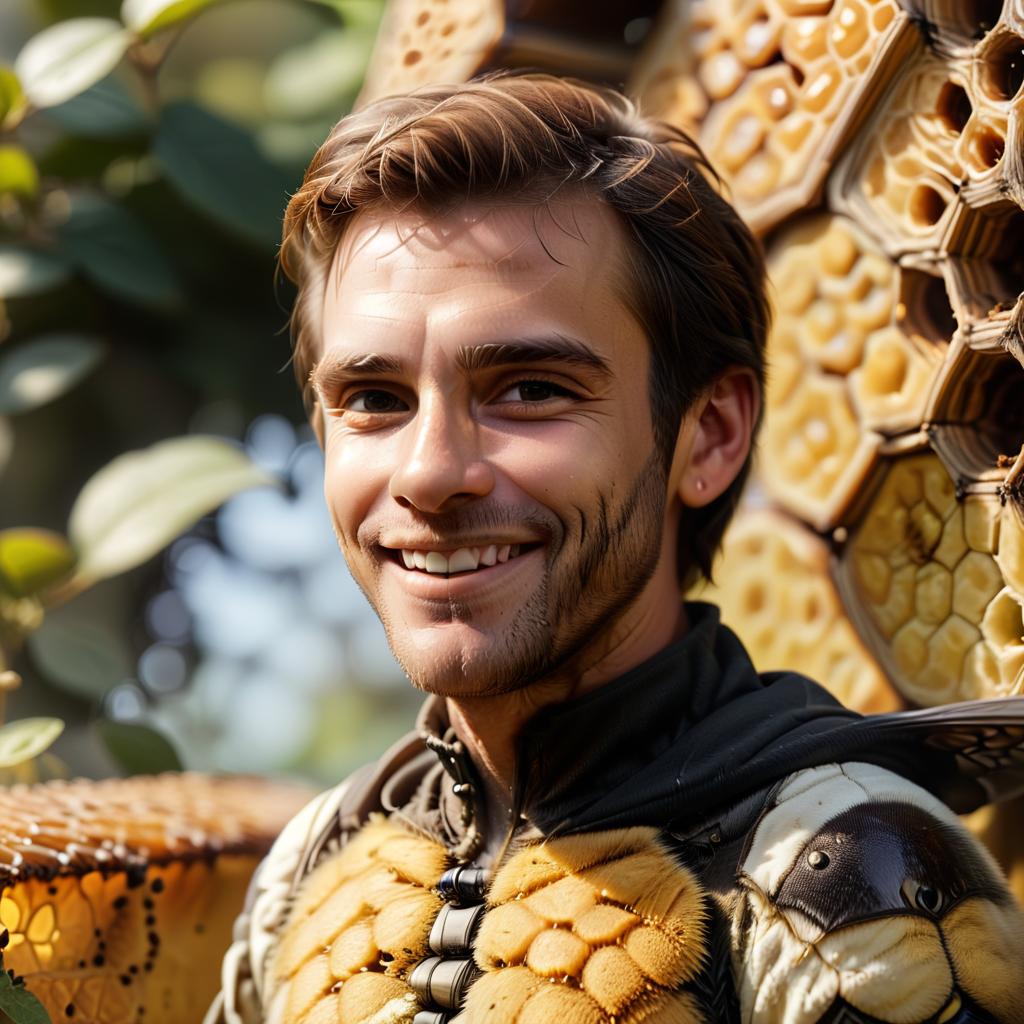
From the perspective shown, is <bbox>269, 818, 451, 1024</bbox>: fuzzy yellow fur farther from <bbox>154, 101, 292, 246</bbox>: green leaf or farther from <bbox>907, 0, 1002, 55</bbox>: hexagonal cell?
<bbox>154, 101, 292, 246</bbox>: green leaf

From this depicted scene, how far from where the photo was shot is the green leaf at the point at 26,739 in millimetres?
1245

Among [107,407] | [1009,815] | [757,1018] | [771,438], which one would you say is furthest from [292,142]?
[757,1018]

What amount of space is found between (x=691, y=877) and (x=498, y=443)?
327 mm

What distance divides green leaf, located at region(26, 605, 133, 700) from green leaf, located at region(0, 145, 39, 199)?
1.93 ft

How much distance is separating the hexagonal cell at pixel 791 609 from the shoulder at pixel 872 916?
38 centimetres

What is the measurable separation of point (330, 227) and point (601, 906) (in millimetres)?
566

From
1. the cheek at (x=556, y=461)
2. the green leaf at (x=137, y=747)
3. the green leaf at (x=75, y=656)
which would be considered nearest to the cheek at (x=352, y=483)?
the cheek at (x=556, y=461)

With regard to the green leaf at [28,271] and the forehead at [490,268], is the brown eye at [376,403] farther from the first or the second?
the green leaf at [28,271]

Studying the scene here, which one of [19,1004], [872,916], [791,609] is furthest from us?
[791,609]

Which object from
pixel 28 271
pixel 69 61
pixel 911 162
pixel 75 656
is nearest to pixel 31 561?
pixel 75 656

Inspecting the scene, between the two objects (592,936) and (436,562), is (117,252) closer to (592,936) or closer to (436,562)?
(436,562)

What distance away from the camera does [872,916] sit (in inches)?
33.3

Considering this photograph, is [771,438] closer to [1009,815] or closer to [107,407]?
[1009,815]

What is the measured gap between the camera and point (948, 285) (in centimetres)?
116
